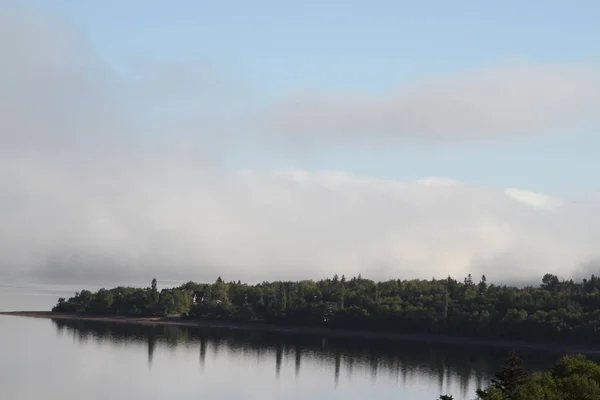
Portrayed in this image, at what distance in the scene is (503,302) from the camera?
644ft

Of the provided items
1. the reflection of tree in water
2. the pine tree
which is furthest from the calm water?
the pine tree

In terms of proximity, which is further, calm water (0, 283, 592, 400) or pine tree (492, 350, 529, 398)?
calm water (0, 283, 592, 400)

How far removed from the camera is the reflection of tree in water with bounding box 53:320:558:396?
124 m

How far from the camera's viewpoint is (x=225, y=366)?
123438mm

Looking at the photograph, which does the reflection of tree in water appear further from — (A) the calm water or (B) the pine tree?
(B) the pine tree

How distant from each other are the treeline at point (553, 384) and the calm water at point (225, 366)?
30.7 metres

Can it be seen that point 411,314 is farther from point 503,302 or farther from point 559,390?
point 559,390

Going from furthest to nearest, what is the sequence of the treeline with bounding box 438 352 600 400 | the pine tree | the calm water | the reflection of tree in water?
the reflection of tree in water → the calm water → the pine tree → the treeline with bounding box 438 352 600 400

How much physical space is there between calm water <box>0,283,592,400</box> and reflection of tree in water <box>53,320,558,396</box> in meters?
0.19

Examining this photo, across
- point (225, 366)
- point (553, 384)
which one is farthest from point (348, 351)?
point (553, 384)

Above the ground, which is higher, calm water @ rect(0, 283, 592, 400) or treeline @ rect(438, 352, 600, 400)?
treeline @ rect(438, 352, 600, 400)

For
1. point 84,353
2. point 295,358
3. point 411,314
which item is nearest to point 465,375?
point 295,358

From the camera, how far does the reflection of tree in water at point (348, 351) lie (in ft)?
408

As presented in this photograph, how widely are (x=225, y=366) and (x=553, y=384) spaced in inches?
2651
